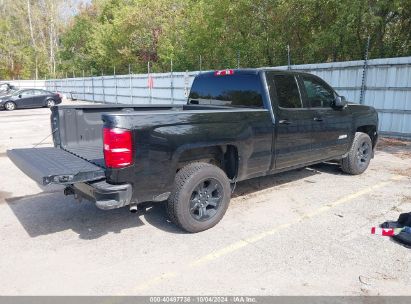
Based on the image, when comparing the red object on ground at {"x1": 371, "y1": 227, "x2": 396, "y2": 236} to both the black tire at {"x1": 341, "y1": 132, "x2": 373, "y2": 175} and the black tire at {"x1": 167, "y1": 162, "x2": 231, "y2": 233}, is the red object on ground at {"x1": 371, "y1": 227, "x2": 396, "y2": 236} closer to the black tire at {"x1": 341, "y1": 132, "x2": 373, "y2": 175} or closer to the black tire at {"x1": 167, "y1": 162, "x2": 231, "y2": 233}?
the black tire at {"x1": 167, "y1": 162, "x2": 231, "y2": 233}

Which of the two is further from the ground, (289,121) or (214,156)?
(289,121)

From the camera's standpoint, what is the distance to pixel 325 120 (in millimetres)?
5742

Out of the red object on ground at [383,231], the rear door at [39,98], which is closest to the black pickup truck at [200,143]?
the red object on ground at [383,231]

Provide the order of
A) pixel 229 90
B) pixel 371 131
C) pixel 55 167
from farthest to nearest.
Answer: pixel 371 131 → pixel 229 90 → pixel 55 167

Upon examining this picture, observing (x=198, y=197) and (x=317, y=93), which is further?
(x=317, y=93)

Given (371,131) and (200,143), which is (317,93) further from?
(200,143)

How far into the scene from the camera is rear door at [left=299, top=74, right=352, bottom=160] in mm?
5598

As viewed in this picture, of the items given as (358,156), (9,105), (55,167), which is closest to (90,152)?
(55,167)

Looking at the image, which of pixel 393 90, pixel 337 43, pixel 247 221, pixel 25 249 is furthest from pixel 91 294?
pixel 337 43

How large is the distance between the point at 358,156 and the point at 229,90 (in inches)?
116

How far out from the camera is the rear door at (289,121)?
5000 millimetres

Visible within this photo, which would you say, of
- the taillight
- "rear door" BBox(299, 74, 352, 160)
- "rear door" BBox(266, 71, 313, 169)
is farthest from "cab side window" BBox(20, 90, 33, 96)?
the taillight

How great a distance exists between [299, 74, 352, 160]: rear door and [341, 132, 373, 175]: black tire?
316 millimetres

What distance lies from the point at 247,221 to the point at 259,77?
195 centimetres
